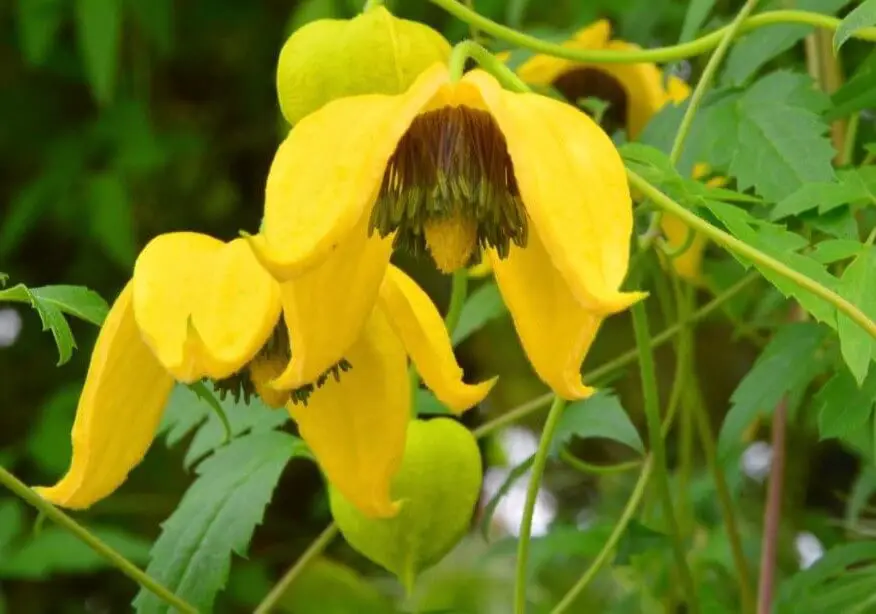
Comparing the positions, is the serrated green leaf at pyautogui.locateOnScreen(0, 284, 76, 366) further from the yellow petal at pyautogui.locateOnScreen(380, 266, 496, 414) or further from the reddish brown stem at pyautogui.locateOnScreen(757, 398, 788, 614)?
the reddish brown stem at pyautogui.locateOnScreen(757, 398, 788, 614)

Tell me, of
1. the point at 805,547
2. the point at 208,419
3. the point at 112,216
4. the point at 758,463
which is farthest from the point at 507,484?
the point at 758,463

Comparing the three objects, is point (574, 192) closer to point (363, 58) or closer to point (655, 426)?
point (363, 58)

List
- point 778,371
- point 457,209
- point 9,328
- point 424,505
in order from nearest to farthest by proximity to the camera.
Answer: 1. point 457,209
2. point 424,505
3. point 778,371
4. point 9,328

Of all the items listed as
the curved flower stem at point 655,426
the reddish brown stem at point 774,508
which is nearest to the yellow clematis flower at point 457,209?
the curved flower stem at point 655,426

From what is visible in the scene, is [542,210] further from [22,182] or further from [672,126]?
[22,182]

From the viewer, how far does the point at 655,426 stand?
2.50 feet

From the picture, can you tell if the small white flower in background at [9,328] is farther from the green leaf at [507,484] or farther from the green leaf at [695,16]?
the green leaf at [695,16]

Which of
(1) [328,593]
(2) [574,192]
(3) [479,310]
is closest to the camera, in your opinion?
(2) [574,192]

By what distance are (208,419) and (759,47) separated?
0.41m

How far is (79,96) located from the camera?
1.59 metres

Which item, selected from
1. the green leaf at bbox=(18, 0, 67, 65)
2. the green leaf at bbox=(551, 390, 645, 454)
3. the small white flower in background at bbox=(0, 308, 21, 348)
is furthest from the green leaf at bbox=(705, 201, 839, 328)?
the small white flower in background at bbox=(0, 308, 21, 348)

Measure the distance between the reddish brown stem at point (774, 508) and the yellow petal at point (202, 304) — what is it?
54 cm

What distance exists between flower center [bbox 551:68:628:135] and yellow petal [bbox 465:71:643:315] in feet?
1.74

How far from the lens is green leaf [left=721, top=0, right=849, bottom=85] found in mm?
856
